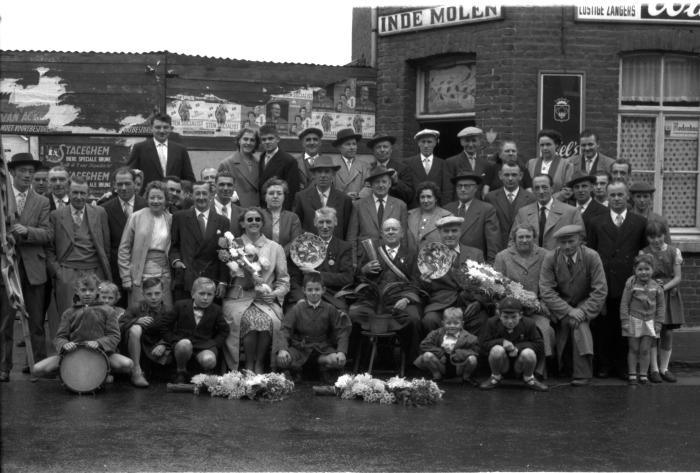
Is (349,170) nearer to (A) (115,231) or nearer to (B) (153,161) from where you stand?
(B) (153,161)

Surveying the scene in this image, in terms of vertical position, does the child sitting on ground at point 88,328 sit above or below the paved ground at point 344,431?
above

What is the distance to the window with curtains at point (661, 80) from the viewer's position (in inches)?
595

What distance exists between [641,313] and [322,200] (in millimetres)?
3603

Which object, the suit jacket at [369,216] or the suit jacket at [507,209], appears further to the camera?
the suit jacket at [507,209]

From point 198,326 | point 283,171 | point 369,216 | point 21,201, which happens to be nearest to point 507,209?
point 369,216

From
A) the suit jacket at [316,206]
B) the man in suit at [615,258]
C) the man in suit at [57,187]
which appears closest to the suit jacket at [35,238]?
the man in suit at [57,187]

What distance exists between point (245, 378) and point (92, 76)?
660 centimetres

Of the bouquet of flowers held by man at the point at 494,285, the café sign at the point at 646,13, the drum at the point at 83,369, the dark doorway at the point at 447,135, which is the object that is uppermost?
the café sign at the point at 646,13

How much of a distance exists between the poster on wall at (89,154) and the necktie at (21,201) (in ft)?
11.2

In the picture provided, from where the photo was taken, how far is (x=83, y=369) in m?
10.1

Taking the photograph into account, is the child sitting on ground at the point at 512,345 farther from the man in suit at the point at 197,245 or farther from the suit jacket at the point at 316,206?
the man in suit at the point at 197,245

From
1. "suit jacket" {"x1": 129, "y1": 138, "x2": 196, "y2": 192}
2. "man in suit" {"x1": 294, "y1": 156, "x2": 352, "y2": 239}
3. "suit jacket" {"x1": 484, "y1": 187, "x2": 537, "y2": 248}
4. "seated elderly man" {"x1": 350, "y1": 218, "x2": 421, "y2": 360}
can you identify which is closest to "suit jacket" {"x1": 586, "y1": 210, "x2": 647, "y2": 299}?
"suit jacket" {"x1": 484, "y1": 187, "x2": 537, "y2": 248}

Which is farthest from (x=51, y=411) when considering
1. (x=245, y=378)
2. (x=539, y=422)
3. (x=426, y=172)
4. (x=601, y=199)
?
(x=601, y=199)

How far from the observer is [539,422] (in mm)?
9172
